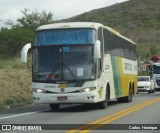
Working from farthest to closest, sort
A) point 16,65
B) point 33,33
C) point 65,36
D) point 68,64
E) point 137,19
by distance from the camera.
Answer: point 137,19 → point 33,33 → point 16,65 → point 65,36 → point 68,64

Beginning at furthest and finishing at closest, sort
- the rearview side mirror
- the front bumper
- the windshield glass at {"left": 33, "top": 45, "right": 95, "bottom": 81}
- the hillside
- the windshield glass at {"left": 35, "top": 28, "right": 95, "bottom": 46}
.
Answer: the hillside < the windshield glass at {"left": 35, "top": 28, "right": 95, "bottom": 46} < the windshield glass at {"left": 33, "top": 45, "right": 95, "bottom": 81} < the front bumper < the rearview side mirror

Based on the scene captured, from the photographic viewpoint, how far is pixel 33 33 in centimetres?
5081

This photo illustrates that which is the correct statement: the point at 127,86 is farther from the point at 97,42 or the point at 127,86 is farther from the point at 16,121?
the point at 16,121

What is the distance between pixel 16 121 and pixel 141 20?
9843 cm

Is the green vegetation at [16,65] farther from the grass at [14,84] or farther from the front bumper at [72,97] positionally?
the front bumper at [72,97]

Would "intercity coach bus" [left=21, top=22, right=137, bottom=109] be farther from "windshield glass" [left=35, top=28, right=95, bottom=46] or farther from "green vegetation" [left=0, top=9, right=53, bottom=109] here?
"green vegetation" [left=0, top=9, right=53, bottom=109]

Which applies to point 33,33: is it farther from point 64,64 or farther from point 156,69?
point 64,64

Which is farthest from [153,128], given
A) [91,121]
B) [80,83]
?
[80,83]

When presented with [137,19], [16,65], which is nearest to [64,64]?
[16,65]

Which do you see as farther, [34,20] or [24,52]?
[34,20]

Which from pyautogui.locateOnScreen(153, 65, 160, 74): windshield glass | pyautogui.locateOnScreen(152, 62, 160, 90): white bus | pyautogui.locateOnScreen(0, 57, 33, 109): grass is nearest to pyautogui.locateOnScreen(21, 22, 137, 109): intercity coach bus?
pyautogui.locateOnScreen(0, 57, 33, 109): grass

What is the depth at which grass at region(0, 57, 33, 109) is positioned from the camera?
27692 mm

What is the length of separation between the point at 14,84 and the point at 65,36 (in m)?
11.5

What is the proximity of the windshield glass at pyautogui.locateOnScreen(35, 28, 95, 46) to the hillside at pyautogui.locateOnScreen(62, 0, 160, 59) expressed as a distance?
65587mm
